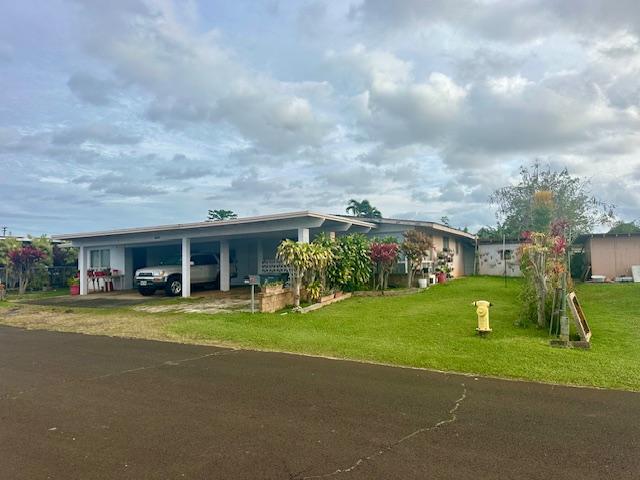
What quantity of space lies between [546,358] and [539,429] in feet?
10.4

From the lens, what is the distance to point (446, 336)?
9.21 metres

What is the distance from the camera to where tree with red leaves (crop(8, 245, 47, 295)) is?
21906 millimetres

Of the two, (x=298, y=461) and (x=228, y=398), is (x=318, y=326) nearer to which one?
(x=228, y=398)

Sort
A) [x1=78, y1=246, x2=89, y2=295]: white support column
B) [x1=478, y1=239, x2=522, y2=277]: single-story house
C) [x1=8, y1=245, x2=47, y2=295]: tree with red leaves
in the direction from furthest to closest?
[x1=478, y1=239, x2=522, y2=277]: single-story house
[x1=8, y1=245, x2=47, y2=295]: tree with red leaves
[x1=78, y1=246, x2=89, y2=295]: white support column

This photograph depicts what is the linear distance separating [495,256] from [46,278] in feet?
78.9

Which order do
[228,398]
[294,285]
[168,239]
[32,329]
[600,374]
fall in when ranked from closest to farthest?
[228,398]
[600,374]
[32,329]
[294,285]
[168,239]

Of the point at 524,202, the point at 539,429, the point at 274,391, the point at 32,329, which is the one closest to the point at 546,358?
the point at 539,429

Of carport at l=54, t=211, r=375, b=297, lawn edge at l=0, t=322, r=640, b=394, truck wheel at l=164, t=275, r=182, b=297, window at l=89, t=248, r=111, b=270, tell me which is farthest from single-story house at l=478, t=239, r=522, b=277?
lawn edge at l=0, t=322, r=640, b=394

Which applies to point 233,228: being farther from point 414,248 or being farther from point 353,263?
point 414,248

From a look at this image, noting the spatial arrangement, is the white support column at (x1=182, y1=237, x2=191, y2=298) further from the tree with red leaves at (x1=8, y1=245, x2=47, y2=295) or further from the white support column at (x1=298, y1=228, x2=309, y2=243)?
the tree with red leaves at (x1=8, y1=245, x2=47, y2=295)

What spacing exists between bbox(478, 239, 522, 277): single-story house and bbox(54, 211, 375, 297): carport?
10.5 m

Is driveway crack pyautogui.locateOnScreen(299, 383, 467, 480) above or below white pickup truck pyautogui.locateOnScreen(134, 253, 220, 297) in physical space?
below

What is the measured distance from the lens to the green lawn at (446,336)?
6.88 meters

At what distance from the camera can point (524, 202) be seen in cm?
3428
